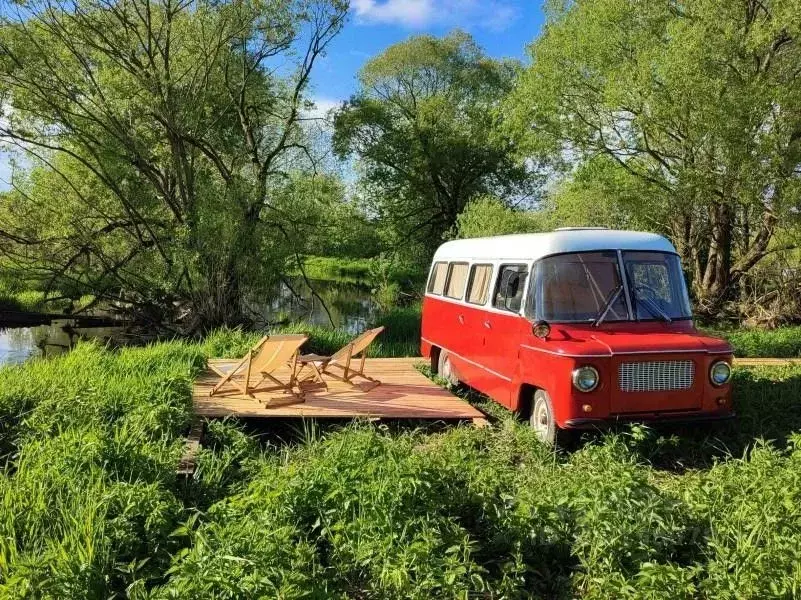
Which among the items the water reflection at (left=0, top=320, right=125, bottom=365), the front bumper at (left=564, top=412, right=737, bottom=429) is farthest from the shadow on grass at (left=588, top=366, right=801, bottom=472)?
the water reflection at (left=0, top=320, right=125, bottom=365)

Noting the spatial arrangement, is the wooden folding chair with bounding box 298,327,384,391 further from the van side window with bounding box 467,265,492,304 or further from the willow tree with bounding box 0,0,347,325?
the willow tree with bounding box 0,0,347,325

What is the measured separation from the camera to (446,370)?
10.9m

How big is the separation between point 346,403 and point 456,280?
2817 mm

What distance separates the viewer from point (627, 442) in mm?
6785

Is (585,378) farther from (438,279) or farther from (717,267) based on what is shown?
(717,267)

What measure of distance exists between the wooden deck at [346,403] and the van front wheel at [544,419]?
78cm

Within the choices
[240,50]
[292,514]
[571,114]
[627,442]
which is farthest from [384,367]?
[240,50]

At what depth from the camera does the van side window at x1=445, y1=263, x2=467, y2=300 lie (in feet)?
33.0

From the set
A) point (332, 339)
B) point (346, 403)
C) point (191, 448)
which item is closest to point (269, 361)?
point (346, 403)

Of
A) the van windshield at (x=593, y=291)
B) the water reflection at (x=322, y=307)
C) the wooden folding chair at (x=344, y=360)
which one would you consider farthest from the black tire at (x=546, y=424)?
the water reflection at (x=322, y=307)

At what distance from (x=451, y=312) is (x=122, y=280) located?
497 inches

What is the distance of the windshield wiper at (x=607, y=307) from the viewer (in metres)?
7.28

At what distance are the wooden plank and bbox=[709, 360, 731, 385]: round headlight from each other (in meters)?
5.29

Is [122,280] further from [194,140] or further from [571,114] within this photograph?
[571,114]
